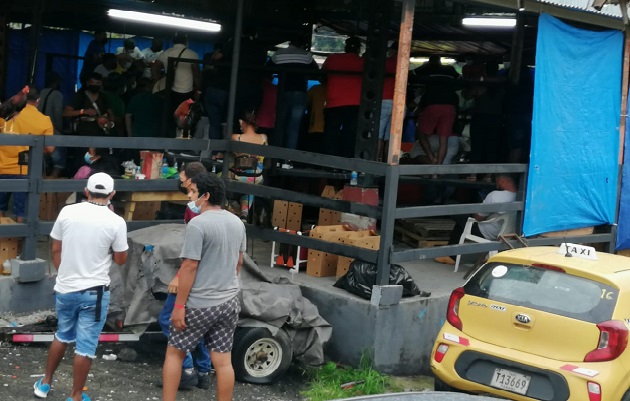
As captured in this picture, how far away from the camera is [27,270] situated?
28.8ft

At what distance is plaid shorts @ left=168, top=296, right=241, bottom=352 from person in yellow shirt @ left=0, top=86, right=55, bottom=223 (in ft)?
10.5

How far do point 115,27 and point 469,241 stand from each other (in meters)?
9.42

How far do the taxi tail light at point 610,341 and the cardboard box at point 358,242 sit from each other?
2918mm

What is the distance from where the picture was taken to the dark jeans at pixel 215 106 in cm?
1218

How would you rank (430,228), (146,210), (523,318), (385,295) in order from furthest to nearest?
(430,228), (146,210), (385,295), (523,318)

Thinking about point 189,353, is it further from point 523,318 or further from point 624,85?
point 624,85

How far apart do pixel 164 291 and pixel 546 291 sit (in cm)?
318

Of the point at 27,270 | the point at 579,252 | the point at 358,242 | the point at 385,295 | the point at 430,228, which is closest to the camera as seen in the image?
the point at 579,252

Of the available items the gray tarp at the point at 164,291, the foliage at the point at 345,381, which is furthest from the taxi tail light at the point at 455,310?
the gray tarp at the point at 164,291

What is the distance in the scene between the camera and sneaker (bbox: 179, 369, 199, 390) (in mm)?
7965

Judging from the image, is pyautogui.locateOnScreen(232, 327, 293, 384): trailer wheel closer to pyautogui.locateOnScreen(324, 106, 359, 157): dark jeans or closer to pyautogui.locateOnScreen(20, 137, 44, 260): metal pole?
pyautogui.locateOnScreen(20, 137, 44, 260): metal pole

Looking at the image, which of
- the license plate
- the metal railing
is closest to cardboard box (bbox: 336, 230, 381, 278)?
the metal railing

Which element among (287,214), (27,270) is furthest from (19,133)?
(287,214)

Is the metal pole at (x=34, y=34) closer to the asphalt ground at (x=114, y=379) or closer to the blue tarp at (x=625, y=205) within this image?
the asphalt ground at (x=114, y=379)
